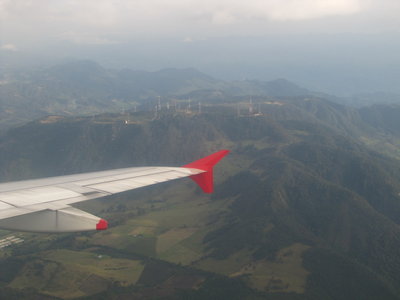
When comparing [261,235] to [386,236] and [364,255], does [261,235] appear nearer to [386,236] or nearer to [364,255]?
[364,255]

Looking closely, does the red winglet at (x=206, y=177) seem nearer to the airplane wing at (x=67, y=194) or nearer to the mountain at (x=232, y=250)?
the airplane wing at (x=67, y=194)

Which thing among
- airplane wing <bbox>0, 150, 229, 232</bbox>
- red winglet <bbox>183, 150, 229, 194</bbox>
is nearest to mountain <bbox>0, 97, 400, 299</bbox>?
airplane wing <bbox>0, 150, 229, 232</bbox>

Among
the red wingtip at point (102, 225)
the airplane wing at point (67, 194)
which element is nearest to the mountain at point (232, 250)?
the airplane wing at point (67, 194)

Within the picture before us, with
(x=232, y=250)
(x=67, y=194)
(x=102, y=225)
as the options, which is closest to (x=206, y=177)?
(x=67, y=194)

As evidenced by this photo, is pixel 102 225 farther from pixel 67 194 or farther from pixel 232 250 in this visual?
pixel 232 250


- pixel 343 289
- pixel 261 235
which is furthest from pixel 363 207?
pixel 343 289

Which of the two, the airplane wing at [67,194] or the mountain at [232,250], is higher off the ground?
the airplane wing at [67,194]

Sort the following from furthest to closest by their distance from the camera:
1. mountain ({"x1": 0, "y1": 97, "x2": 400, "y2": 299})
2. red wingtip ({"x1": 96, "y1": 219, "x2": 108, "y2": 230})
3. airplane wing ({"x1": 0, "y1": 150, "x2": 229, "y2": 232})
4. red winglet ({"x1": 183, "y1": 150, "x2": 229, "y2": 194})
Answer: mountain ({"x1": 0, "y1": 97, "x2": 400, "y2": 299}), red winglet ({"x1": 183, "y1": 150, "x2": 229, "y2": 194}), airplane wing ({"x1": 0, "y1": 150, "x2": 229, "y2": 232}), red wingtip ({"x1": 96, "y1": 219, "x2": 108, "y2": 230})

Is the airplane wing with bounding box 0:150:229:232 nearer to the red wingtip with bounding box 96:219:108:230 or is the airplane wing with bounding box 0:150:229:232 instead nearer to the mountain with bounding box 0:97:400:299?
the red wingtip with bounding box 96:219:108:230
